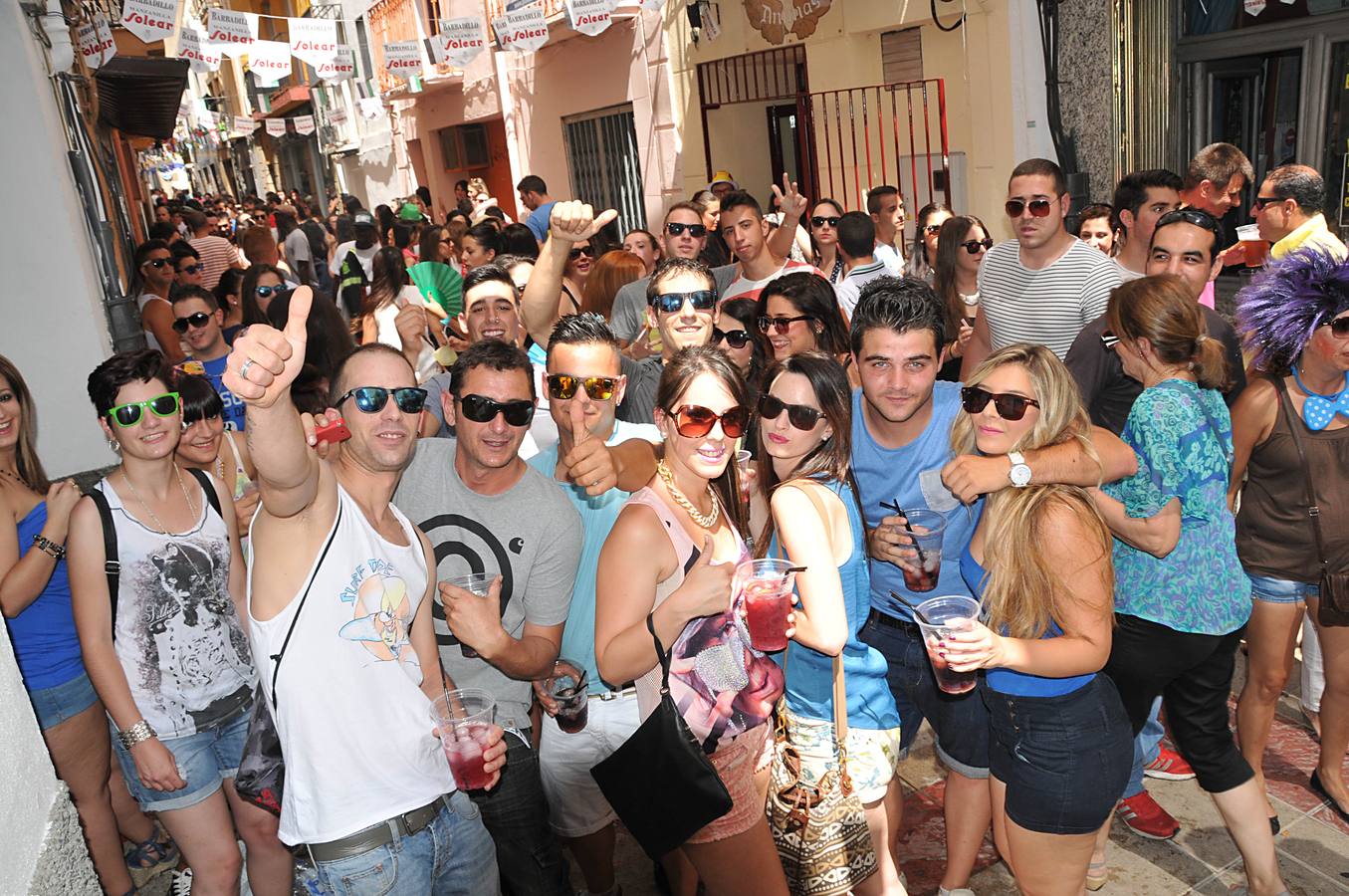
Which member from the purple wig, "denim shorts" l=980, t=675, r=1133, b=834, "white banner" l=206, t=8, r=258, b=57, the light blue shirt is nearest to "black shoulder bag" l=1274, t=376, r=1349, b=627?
the purple wig

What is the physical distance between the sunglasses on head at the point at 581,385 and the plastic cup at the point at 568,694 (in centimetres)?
96

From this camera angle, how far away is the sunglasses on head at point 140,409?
→ 316cm

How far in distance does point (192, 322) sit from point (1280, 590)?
5.44 meters

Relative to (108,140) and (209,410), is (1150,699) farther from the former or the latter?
(108,140)

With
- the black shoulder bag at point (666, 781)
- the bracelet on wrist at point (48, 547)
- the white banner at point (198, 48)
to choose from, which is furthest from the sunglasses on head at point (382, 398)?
the white banner at point (198, 48)

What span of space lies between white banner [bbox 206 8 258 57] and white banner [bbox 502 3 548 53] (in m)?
2.86

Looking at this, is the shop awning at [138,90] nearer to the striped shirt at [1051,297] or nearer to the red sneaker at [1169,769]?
the striped shirt at [1051,297]

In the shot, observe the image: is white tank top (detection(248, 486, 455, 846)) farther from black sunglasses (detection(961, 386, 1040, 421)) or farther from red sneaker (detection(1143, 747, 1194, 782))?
red sneaker (detection(1143, 747, 1194, 782))

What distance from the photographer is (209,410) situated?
3.72m

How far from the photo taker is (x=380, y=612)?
2.43 m

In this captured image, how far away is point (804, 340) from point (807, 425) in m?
1.20

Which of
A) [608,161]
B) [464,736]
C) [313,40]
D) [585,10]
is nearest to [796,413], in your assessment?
[464,736]

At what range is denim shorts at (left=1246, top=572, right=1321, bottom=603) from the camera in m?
3.49

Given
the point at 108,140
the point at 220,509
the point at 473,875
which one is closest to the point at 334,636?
the point at 473,875
